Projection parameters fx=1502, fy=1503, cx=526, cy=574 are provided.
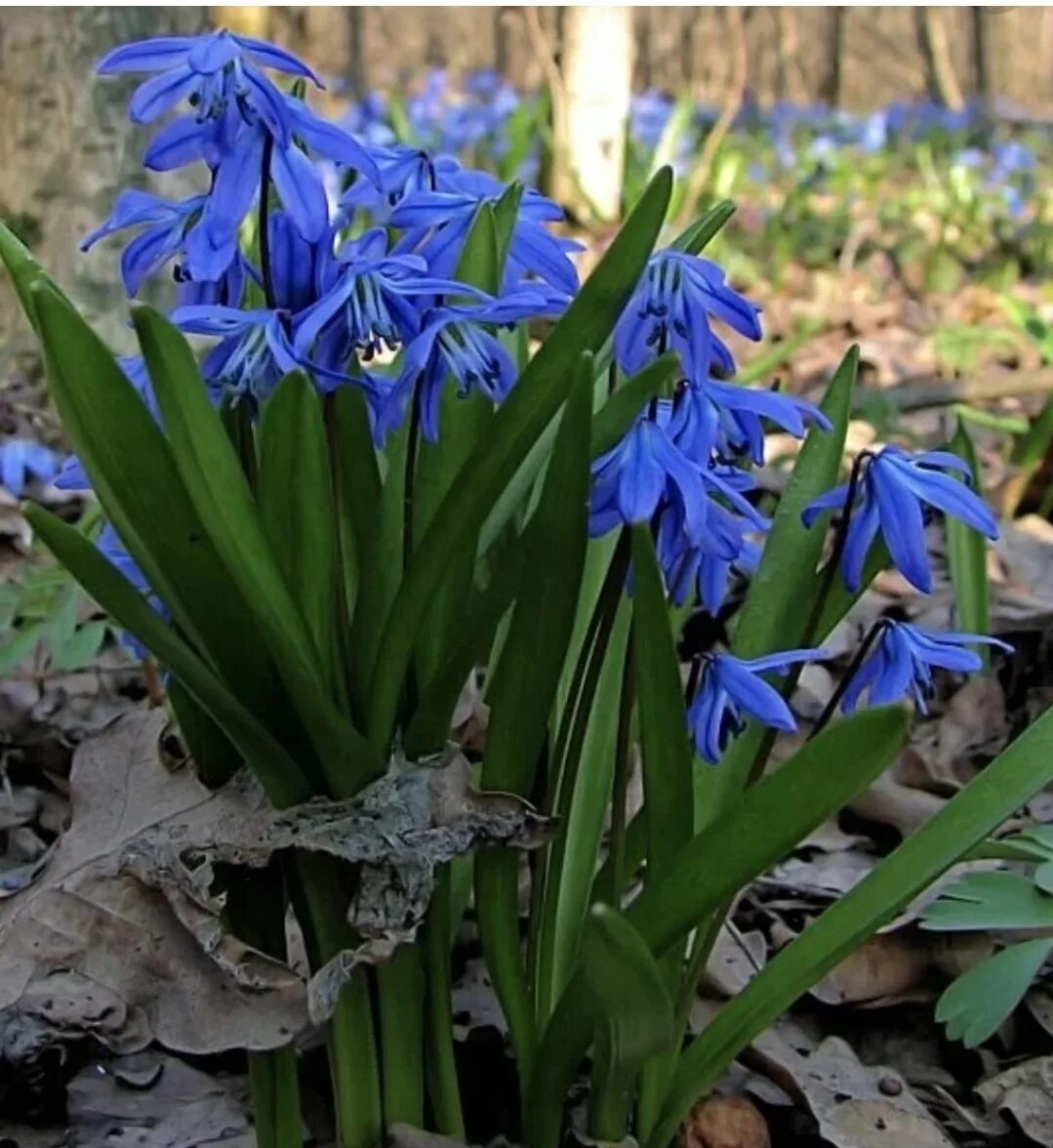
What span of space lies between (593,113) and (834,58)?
9.70 m

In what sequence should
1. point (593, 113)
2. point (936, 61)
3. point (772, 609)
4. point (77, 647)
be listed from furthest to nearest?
point (936, 61)
point (593, 113)
point (77, 647)
point (772, 609)

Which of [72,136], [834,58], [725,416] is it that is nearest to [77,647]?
[725,416]

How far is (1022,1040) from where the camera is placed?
1.49m

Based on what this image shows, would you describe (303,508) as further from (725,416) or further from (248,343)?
(725,416)

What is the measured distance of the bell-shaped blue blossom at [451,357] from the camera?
3.28 feet

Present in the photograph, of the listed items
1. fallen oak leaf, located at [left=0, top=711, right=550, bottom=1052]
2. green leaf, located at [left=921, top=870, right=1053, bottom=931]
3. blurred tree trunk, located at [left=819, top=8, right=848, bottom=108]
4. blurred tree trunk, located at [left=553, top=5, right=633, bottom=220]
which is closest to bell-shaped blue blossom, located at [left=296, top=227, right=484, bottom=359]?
fallen oak leaf, located at [left=0, top=711, right=550, bottom=1052]

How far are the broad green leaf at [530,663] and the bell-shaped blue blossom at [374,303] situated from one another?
122 mm

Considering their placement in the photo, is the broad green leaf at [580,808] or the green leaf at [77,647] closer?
the broad green leaf at [580,808]

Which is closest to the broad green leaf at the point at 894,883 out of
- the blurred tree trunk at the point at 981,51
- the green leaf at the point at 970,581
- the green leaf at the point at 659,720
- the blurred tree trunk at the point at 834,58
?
the green leaf at the point at 659,720

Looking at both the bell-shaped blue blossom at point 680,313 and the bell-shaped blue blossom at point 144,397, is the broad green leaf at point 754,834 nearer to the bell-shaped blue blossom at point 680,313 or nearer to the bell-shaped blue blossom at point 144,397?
the bell-shaped blue blossom at point 680,313

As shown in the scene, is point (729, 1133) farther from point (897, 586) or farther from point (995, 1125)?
point (897, 586)

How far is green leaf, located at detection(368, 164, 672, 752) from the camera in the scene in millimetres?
997

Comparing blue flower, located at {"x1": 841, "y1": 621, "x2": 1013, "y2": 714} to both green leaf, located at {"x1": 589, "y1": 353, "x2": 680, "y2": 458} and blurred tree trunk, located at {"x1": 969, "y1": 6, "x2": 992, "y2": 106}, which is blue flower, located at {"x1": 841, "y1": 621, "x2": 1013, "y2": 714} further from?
blurred tree trunk, located at {"x1": 969, "y1": 6, "x2": 992, "y2": 106}

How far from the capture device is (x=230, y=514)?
942 mm
